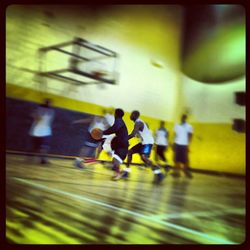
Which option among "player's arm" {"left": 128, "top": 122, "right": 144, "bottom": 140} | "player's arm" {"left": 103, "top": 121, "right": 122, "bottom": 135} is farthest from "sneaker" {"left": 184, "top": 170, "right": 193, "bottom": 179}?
"player's arm" {"left": 103, "top": 121, "right": 122, "bottom": 135}

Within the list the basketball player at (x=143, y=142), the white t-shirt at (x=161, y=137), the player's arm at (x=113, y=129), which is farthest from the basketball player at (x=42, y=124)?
the white t-shirt at (x=161, y=137)

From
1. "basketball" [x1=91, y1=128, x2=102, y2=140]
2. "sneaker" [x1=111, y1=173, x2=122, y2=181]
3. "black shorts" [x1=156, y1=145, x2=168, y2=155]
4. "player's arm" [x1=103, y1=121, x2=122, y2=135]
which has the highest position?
"player's arm" [x1=103, y1=121, x2=122, y2=135]

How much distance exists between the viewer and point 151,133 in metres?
1.86

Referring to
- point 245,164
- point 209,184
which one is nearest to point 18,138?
point 209,184

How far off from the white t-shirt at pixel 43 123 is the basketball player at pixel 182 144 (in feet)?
2.33

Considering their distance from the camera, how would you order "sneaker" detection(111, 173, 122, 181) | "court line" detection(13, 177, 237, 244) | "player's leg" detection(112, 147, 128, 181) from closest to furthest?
1. "court line" detection(13, 177, 237, 244)
2. "player's leg" detection(112, 147, 128, 181)
3. "sneaker" detection(111, 173, 122, 181)

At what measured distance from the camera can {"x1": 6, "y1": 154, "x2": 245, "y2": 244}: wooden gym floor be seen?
1.67m

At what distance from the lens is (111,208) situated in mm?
2133

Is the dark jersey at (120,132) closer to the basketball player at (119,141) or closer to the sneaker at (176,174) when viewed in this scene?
the basketball player at (119,141)

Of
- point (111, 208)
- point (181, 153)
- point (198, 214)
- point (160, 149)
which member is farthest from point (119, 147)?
point (198, 214)

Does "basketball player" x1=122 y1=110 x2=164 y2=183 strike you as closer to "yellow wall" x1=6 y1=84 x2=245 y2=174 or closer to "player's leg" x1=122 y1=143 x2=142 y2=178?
"player's leg" x1=122 y1=143 x2=142 y2=178

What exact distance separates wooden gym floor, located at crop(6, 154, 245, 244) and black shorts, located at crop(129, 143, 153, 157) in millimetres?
113

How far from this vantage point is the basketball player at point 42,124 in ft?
5.76
